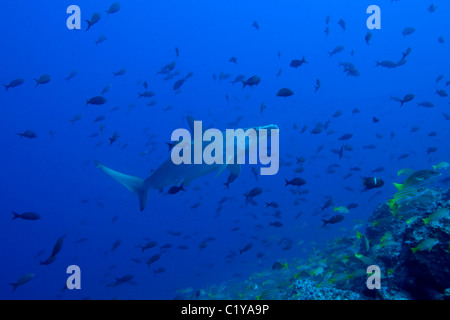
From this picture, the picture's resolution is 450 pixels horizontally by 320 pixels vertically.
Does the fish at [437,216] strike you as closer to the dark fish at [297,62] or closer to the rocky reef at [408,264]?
the rocky reef at [408,264]

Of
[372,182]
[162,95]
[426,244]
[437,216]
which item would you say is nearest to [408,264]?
[426,244]

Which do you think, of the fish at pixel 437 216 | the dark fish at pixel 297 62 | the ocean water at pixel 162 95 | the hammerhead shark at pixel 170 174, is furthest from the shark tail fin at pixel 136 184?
the ocean water at pixel 162 95

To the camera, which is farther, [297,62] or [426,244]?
[297,62]

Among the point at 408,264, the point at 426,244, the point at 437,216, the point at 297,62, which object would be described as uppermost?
the point at 297,62

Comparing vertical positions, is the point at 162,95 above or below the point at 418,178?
above

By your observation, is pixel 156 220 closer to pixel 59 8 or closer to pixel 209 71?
pixel 59 8

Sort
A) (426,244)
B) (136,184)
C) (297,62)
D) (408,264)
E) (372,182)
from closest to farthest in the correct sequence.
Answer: (426,244) < (408,264) < (372,182) < (136,184) < (297,62)

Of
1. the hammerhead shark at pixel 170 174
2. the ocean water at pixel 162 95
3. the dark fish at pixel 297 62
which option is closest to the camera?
the hammerhead shark at pixel 170 174

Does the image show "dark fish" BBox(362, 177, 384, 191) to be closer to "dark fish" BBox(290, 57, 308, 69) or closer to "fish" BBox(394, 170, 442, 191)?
"fish" BBox(394, 170, 442, 191)

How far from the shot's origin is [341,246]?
31.9 ft

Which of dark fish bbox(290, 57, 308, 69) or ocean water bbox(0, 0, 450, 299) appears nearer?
dark fish bbox(290, 57, 308, 69)

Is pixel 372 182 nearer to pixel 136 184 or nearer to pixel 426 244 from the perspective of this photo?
pixel 426 244

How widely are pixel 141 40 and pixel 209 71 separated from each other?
110 ft

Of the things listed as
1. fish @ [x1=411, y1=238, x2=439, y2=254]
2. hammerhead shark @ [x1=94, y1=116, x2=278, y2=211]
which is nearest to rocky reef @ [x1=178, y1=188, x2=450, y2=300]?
fish @ [x1=411, y1=238, x2=439, y2=254]
